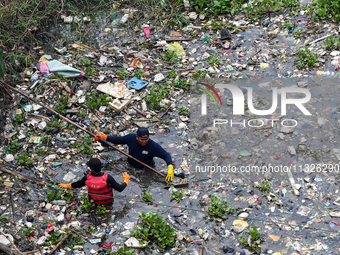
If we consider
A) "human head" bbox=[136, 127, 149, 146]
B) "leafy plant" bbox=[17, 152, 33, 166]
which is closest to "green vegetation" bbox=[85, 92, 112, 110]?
"leafy plant" bbox=[17, 152, 33, 166]

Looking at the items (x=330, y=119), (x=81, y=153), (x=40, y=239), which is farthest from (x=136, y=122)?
(x=330, y=119)

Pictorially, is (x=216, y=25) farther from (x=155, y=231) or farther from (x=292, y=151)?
(x=155, y=231)

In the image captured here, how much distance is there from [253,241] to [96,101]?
3872mm

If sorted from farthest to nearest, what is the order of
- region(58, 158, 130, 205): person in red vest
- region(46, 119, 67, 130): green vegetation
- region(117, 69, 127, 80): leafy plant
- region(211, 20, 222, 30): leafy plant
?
region(211, 20, 222, 30): leafy plant, region(117, 69, 127, 80): leafy plant, region(46, 119, 67, 130): green vegetation, region(58, 158, 130, 205): person in red vest

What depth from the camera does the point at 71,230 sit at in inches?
185

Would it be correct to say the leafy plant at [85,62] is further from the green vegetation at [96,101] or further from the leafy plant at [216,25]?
the leafy plant at [216,25]

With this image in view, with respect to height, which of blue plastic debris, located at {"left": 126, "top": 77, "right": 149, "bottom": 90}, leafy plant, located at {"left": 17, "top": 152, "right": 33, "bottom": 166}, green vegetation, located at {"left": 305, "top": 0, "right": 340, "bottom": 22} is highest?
green vegetation, located at {"left": 305, "top": 0, "right": 340, "bottom": 22}

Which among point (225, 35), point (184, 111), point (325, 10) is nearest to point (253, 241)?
point (184, 111)

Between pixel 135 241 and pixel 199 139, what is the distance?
2.28 metres

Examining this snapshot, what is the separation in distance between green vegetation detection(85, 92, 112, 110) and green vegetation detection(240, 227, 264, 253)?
355 centimetres

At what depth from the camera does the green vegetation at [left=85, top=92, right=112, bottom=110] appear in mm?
6523

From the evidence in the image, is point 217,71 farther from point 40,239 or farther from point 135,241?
point 40,239

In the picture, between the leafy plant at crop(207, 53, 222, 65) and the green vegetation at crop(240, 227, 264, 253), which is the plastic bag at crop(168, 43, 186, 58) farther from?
the green vegetation at crop(240, 227, 264, 253)

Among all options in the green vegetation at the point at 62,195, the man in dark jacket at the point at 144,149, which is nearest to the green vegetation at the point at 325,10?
the man in dark jacket at the point at 144,149
